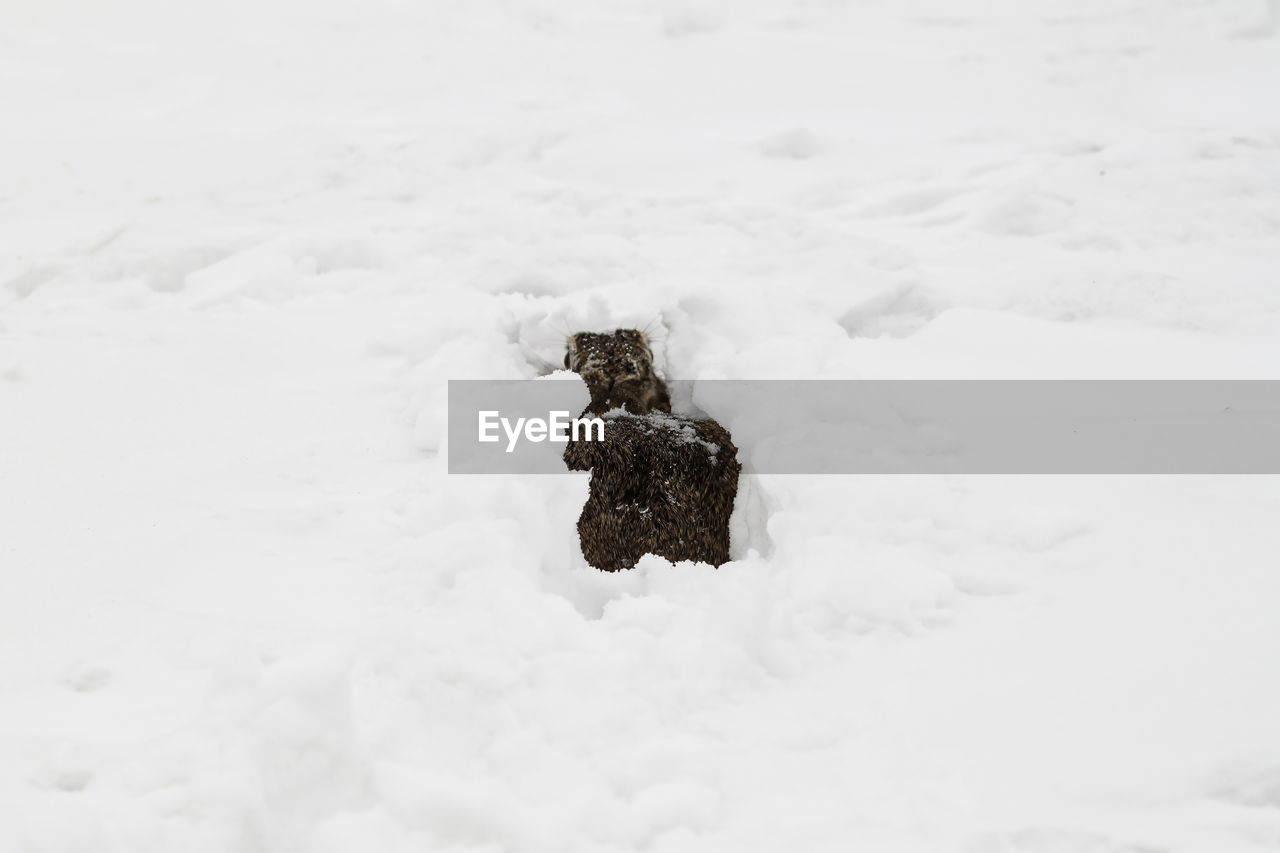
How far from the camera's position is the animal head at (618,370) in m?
3.88

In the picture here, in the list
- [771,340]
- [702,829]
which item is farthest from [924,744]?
[771,340]

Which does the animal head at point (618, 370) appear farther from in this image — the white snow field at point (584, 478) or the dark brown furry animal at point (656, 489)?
the dark brown furry animal at point (656, 489)

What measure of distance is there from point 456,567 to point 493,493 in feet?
1.24

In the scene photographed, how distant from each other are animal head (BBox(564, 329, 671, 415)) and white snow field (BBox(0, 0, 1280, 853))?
0.22m

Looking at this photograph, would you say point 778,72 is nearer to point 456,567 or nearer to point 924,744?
point 456,567

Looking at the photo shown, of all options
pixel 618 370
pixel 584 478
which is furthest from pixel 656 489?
pixel 618 370

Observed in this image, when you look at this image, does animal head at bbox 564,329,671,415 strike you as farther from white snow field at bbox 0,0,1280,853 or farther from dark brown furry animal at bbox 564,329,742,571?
dark brown furry animal at bbox 564,329,742,571

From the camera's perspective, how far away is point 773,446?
3.43m
